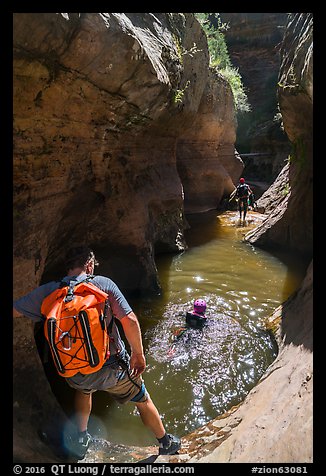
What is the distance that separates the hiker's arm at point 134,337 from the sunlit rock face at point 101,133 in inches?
59.8

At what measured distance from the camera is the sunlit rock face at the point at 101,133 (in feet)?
10.7

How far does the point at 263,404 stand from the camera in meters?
2.91

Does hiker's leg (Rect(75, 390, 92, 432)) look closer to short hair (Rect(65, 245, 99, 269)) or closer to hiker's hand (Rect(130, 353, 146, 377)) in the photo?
hiker's hand (Rect(130, 353, 146, 377))

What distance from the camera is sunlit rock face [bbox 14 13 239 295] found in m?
3.26

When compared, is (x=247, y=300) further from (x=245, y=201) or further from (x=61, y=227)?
(x=245, y=201)

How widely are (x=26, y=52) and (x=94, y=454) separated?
12.1 ft

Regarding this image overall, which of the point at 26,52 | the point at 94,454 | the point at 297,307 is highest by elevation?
the point at 26,52

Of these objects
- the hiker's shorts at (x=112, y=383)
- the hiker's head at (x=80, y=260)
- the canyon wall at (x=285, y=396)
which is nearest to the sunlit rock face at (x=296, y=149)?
the canyon wall at (x=285, y=396)

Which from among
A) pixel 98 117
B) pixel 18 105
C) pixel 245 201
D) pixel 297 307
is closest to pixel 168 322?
pixel 297 307

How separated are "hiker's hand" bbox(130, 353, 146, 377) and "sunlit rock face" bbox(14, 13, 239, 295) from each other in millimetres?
1554

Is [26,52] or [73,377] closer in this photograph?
[73,377]

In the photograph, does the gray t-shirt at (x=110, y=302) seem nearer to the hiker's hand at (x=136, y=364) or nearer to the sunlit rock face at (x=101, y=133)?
the hiker's hand at (x=136, y=364)

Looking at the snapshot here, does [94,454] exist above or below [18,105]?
below
